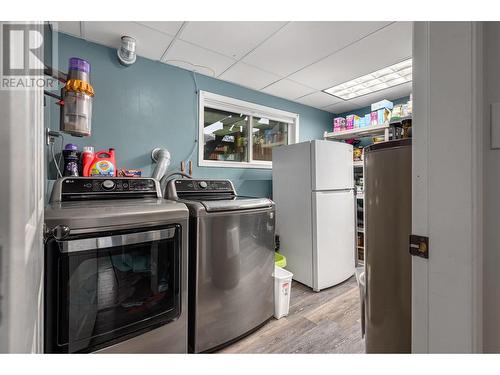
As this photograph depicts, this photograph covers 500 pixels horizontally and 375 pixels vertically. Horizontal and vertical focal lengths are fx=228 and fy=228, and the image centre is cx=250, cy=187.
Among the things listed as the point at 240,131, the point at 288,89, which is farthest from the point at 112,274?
the point at 288,89

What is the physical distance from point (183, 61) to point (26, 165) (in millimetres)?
2090

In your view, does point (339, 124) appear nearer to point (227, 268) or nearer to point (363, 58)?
point (363, 58)

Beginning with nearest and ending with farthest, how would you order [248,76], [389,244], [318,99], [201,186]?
[389,244] → [201,186] → [248,76] → [318,99]

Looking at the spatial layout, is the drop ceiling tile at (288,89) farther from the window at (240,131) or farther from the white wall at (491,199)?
the white wall at (491,199)

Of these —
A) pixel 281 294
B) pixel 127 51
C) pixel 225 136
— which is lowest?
pixel 281 294

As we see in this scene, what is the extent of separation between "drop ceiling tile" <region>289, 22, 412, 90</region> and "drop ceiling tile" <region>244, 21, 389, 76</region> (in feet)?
0.34

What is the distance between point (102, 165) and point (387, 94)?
338cm

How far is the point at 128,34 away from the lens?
71.4 inches

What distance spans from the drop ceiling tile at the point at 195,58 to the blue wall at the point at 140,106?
11 centimetres

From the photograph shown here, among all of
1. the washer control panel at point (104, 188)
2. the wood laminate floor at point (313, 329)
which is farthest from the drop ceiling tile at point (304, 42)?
the wood laminate floor at point (313, 329)

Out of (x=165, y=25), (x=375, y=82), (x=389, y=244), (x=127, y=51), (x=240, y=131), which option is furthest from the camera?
(x=240, y=131)
